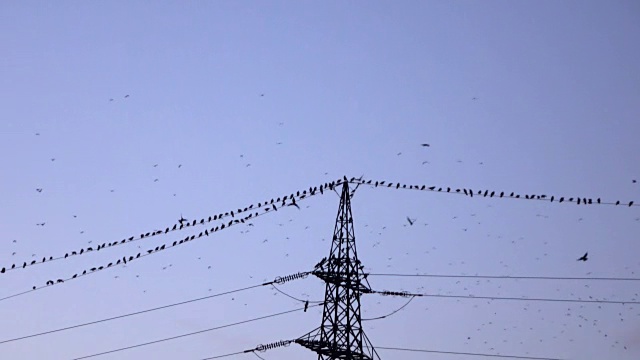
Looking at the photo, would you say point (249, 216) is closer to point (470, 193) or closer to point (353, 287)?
point (353, 287)

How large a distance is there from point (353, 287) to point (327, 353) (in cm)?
325

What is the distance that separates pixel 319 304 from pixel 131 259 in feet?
29.8

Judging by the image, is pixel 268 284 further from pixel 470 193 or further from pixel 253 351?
pixel 470 193

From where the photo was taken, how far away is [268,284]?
62219mm

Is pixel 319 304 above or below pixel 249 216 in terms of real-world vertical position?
below

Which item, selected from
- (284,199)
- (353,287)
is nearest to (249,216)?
(284,199)

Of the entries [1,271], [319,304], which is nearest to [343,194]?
[319,304]

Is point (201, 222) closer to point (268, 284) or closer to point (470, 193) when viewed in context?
point (268, 284)

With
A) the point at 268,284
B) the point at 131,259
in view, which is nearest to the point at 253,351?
the point at 268,284

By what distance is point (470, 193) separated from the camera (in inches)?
→ 2527

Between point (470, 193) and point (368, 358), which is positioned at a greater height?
point (470, 193)

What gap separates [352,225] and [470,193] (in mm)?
7060

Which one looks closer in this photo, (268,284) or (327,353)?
(327,353)

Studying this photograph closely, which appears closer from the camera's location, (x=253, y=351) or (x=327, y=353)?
(x=327, y=353)
